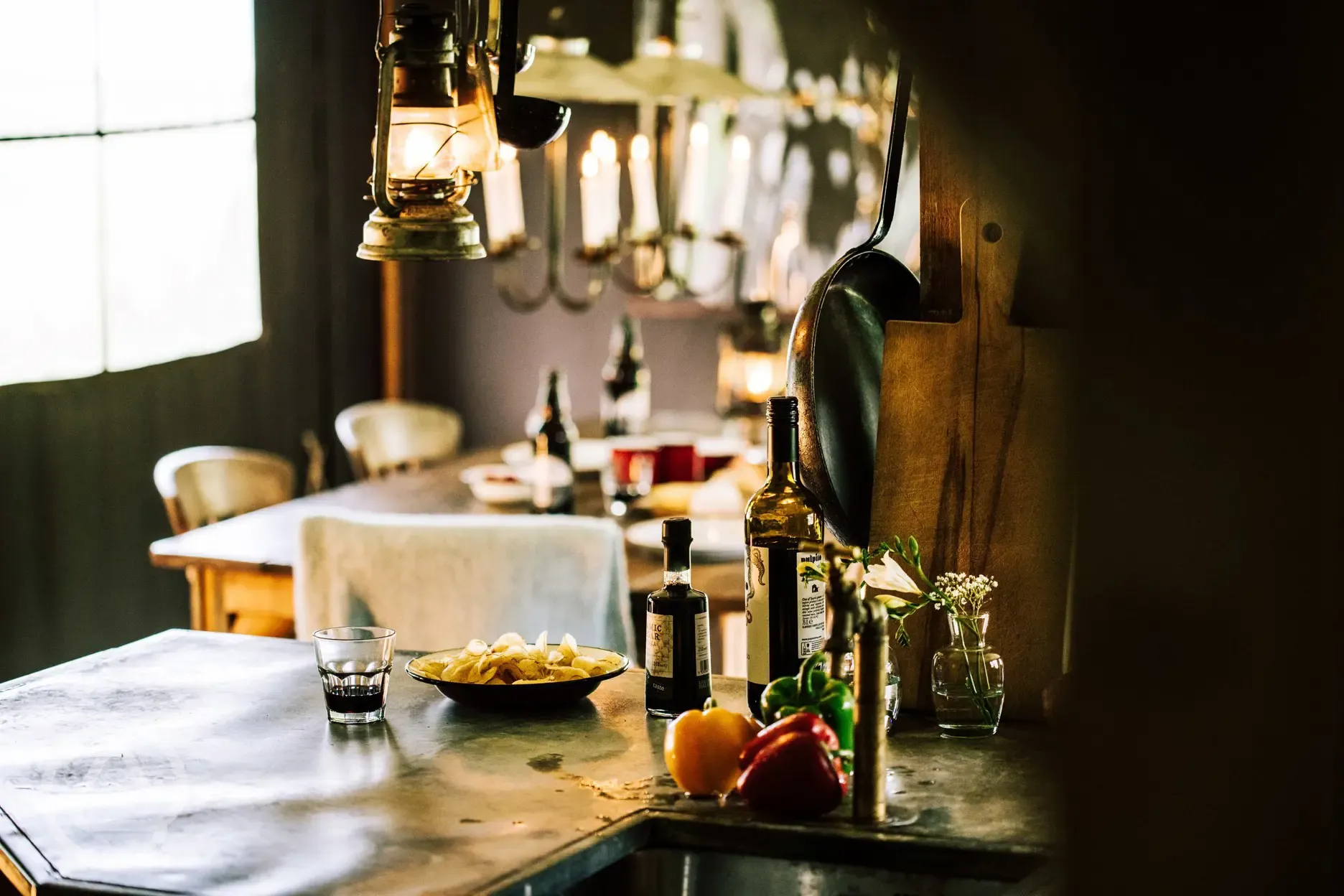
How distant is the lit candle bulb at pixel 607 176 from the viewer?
365cm

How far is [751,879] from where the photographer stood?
1.33m

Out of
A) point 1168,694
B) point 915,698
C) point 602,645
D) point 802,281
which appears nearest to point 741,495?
point 602,645

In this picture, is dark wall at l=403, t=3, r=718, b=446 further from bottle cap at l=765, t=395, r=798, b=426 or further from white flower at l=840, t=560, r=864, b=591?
white flower at l=840, t=560, r=864, b=591

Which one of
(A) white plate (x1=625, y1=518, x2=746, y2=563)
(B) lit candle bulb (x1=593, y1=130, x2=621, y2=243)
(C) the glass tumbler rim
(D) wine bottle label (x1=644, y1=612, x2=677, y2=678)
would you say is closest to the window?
(B) lit candle bulb (x1=593, y1=130, x2=621, y2=243)

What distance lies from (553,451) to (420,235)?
208cm

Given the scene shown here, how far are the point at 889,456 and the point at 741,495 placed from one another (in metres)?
1.72

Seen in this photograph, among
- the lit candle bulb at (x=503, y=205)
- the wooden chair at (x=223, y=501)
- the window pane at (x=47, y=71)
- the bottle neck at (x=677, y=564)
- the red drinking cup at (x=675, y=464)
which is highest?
the window pane at (x=47, y=71)

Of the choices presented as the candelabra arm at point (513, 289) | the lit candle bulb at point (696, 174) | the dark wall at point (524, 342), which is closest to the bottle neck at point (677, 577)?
the lit candle bulb at point (696, 174)

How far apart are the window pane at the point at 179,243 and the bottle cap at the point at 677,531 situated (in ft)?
9.80

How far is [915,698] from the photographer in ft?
5.47

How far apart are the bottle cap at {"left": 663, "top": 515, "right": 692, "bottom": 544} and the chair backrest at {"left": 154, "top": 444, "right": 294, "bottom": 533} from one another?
2.07 metres

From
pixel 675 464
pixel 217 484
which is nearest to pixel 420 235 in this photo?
pixel 675 464

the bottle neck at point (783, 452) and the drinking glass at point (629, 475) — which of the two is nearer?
the bottle neck at point (783, 452)

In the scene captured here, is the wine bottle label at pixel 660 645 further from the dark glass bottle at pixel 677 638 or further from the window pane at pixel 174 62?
the window pane at pixel 174 62
